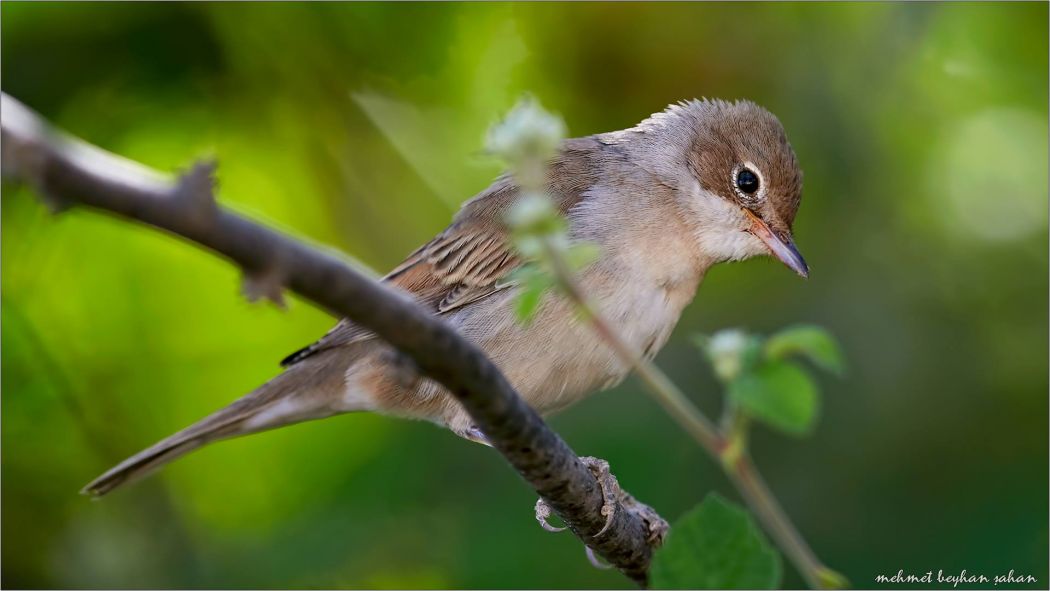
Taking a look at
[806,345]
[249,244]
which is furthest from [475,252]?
[249,244]

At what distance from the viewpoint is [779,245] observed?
425 centimetres

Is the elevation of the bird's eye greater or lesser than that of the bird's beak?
greater

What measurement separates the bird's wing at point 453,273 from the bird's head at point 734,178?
77 centimetres

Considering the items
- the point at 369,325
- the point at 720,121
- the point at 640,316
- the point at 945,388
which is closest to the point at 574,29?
the point at 720,121

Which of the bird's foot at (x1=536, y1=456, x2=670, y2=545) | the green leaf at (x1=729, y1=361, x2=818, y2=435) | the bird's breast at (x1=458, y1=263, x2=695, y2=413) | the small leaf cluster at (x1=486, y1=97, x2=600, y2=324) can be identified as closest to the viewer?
the small leaf cluster at (x1=486, y1=97, x2=600, y2=324)

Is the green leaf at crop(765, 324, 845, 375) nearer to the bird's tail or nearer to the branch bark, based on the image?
the branch bark

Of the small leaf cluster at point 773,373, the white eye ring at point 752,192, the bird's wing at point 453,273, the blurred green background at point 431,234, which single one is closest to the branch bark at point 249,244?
the small leaf cluster at point 773,373

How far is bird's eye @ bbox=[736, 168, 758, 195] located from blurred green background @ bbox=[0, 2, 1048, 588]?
0.89 metres

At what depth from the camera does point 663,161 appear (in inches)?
179

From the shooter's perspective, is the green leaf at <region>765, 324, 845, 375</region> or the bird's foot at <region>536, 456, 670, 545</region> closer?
the green leaf at <region>765, 324, 845, 375</region>

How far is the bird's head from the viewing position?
14.2 ft

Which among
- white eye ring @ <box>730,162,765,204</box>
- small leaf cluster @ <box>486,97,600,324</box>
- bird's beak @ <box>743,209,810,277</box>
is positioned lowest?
small leaf cluster @ <box>486,97,600,324</box>

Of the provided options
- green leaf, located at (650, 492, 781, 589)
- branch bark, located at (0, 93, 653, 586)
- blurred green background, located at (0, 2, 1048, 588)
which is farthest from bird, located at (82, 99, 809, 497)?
green leaf, located at (650, 492, 781, 589)

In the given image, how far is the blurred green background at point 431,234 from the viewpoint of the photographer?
4574mm
